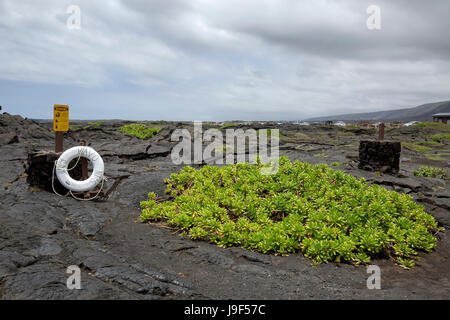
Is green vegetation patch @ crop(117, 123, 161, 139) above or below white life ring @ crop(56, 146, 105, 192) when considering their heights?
above

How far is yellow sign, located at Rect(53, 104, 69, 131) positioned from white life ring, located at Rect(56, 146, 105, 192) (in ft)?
2.42

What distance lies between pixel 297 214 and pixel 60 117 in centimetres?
712

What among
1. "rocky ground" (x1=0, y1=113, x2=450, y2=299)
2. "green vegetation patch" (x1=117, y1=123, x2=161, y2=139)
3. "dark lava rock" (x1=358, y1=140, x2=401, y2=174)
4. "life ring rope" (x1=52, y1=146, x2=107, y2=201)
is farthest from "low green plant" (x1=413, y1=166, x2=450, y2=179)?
"green vegetation patch" (x1=117, y1=123, x2=161, y2=139)

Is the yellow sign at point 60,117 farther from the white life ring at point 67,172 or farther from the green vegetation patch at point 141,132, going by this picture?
the green vegetation patch at point 141,132

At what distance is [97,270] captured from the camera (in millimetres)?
4469

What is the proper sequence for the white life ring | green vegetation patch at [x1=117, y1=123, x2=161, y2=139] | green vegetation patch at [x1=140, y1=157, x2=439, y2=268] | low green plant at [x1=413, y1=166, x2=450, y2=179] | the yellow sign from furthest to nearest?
green vegetation patch at [x1=117, y1=123, x2=161, y2=139] → low green plant at [x1=413, y1=166, x2=450, y2=179] → the yellow sign → the white life ring → green vegetation patch at [x1=140, y1=157, x2=439, y2=268]

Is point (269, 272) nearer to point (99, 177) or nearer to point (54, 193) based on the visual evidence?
point (99, 177)

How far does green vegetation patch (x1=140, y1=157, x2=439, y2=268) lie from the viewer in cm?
609

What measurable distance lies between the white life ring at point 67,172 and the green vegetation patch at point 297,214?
172cm

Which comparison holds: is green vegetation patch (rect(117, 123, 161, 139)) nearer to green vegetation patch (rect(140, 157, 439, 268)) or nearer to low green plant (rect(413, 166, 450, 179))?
green vegetation patch (rect(140, 157, 439, 268))

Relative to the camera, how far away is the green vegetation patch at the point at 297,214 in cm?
609

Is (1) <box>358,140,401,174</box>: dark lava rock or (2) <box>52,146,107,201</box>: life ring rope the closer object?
(2) <box>52,146,107,201</box>: life ring rope
